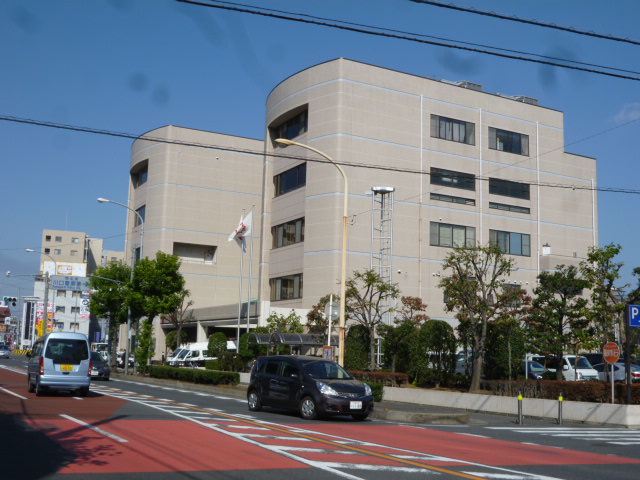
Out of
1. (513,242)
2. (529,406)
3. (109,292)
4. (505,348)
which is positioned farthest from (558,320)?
(109,292)

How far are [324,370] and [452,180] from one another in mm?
33546

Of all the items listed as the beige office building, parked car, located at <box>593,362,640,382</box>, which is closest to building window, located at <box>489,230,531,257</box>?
the beige office building

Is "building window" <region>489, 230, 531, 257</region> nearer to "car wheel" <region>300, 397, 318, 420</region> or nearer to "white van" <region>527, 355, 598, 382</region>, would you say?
"white van" <region>527, 355, 598, 382</region>

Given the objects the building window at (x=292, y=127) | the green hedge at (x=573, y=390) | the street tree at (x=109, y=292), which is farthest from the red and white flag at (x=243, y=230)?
the green hedge at (x=573, y=390)

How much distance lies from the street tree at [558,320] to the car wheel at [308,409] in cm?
1395

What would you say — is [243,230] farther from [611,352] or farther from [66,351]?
[611,352]

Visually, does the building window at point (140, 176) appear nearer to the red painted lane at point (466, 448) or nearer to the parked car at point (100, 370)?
the parked car at point (100, 370)

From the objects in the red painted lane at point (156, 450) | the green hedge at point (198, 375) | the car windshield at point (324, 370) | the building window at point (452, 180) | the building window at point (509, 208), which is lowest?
the green hedge at point (198, 375)

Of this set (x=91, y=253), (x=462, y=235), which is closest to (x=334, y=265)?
(x=462, y=235)

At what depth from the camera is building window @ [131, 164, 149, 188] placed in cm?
6981

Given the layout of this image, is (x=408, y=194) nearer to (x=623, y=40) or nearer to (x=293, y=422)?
(x=293, y=422)

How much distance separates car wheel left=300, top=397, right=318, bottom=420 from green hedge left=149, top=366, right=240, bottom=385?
15885 mm

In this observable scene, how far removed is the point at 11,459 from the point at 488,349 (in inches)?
1044

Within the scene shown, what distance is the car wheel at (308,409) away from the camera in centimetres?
1902
